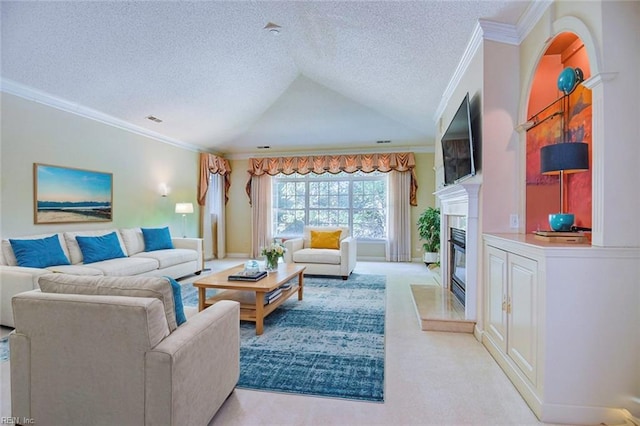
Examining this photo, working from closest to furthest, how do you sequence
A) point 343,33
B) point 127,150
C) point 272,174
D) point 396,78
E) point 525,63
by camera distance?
point 525,63 < point 343,33 < point 396,78 < point 127,150 < point 272,174

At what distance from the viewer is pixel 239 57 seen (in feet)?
14.2

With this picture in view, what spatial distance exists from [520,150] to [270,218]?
580 centimetres

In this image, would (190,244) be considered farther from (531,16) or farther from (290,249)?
(531,16)

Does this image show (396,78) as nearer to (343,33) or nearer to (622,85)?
(343,33)

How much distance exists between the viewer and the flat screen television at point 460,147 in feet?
9.71

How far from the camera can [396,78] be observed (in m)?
4.15

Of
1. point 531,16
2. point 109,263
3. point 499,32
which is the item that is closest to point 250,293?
point 109,263

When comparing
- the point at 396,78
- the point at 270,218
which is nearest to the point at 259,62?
the point at 396,78

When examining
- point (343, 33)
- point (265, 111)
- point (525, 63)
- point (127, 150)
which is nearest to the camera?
point (525, 63)

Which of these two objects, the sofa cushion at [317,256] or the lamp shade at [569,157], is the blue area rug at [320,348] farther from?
the lamp shade at [569,157]

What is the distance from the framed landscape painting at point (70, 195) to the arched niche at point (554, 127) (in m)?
5.34

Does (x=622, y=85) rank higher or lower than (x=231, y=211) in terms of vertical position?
higher

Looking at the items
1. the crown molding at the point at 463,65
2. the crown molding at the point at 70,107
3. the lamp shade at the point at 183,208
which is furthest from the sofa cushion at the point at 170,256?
the crown molding at the point at 463,65

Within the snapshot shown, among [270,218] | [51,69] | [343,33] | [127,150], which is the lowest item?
[270,218]
